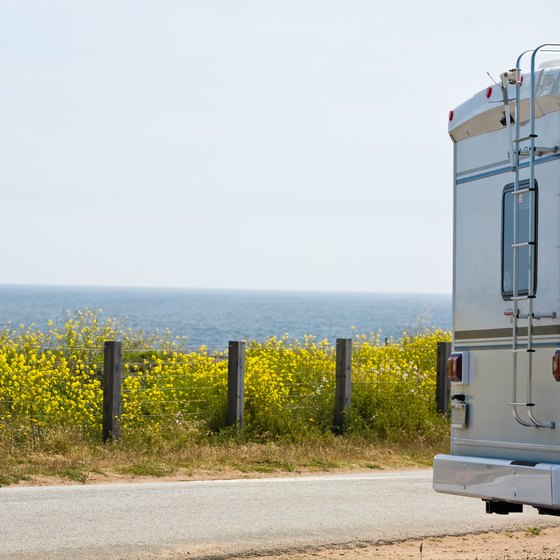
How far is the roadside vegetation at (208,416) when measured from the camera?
45.1ft

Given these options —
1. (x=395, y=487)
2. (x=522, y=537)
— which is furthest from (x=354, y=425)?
(x=522, y=537)

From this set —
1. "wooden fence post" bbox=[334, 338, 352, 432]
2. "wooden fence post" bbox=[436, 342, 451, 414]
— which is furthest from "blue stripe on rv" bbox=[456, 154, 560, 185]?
"wooden fence post" bbox=[436, 342, 451, 414]

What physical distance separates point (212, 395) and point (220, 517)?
6381mm

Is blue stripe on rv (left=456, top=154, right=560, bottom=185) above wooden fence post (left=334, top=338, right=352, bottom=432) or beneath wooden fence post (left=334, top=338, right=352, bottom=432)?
above

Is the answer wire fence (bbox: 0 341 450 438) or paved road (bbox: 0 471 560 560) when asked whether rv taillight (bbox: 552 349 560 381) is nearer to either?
paved road (bbox: 0 471 560 560)

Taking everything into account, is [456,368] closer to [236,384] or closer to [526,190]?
[526,190]

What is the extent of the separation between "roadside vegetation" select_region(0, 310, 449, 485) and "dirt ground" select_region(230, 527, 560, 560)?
416cm

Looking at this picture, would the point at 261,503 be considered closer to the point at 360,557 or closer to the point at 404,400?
the point at 360,557

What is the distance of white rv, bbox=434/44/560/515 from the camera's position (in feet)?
25.8

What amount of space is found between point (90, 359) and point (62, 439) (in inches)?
195

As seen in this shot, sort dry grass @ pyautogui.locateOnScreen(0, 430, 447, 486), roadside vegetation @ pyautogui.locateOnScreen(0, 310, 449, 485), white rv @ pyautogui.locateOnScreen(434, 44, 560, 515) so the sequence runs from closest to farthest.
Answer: white rv @ pyautogui.locateOnScreen(434, 44, 560, 515), dry grass @ pyautogui.locateOnScreen(0, 430, 447, 486), roadside vegetation @ pyautogui.locateOnScreen(0, 310, 449, 485)

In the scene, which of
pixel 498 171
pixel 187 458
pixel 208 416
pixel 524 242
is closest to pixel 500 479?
pixel 524 242

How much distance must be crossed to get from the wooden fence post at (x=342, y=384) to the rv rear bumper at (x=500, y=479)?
780 centimetres

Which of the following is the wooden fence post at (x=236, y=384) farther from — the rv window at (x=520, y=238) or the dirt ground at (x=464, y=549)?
the rv window at (x=520, y=238)
